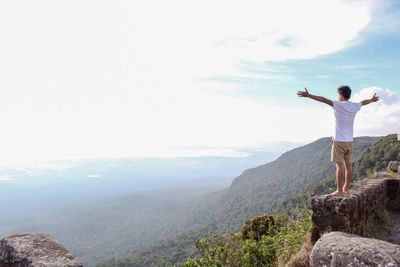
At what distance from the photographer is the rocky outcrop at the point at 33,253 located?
3.92m

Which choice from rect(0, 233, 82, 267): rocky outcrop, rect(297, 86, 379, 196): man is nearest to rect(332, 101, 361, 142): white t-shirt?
rect(297, 86, 379, 196): man

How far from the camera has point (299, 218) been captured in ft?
42.0

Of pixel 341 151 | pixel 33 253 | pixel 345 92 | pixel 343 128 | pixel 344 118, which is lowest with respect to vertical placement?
pixel 33 253

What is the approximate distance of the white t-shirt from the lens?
8750 millimetres

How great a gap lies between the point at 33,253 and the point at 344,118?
6837 mm

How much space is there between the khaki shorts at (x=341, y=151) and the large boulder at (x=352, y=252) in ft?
13.5

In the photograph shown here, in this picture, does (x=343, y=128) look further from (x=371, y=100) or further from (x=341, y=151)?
(x=371, y=100)

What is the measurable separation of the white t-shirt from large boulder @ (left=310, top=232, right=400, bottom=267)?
4.08m

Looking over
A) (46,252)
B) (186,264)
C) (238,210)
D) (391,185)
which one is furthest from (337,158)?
(238,210)

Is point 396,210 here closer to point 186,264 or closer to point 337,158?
point 337,158

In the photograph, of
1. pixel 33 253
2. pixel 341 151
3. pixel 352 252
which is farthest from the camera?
pixel 341 151

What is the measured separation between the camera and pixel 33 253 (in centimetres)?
402

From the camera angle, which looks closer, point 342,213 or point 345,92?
point 342,213

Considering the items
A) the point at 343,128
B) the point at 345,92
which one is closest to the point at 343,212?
the point at 343,128
